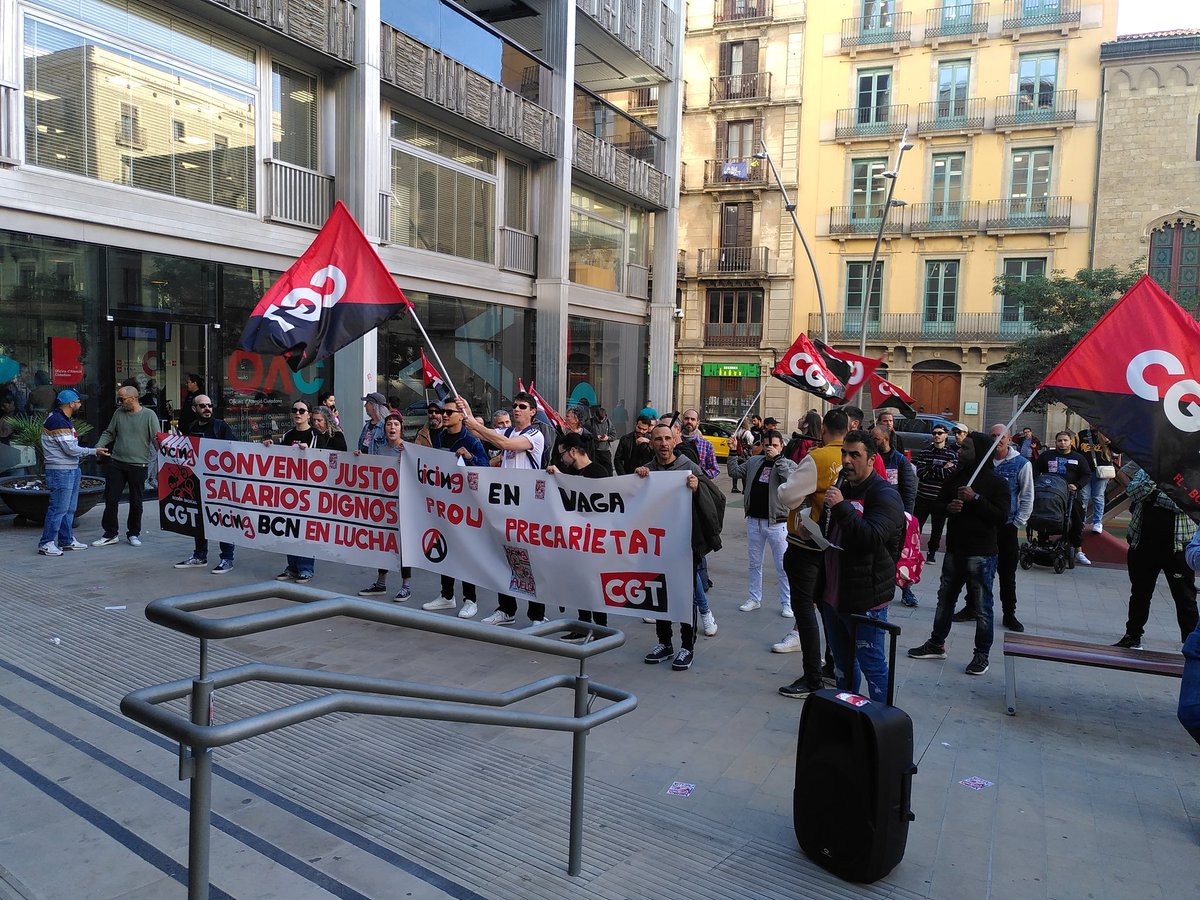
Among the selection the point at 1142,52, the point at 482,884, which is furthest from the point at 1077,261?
the point at 482,884

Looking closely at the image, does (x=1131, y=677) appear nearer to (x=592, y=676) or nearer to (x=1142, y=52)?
(x=592, y=676)

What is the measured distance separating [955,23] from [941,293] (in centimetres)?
1211

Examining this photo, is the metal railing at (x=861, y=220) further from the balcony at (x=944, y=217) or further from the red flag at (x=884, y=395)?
the red flag at (x=884, y=395)

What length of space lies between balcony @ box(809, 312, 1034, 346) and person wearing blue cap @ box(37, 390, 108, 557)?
3521 centimetres

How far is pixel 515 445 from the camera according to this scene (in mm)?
→ 8031

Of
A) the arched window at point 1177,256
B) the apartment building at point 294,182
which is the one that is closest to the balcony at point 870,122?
the arched window at point 1177,256

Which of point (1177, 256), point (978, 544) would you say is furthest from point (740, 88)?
point (978, 544)

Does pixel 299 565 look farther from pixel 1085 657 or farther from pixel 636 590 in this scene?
pixel 1085 657

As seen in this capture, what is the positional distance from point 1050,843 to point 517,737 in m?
2.96

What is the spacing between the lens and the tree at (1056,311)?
1200 inches

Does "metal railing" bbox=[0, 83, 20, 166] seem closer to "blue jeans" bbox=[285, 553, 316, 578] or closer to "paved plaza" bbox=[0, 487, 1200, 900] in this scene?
"blue jeans" bbox=[285, 553, 316, 578]

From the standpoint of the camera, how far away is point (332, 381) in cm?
1750

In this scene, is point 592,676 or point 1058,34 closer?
point 592,676

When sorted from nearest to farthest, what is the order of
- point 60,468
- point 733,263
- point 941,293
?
point 60,468, point 941,293, point 733,263
